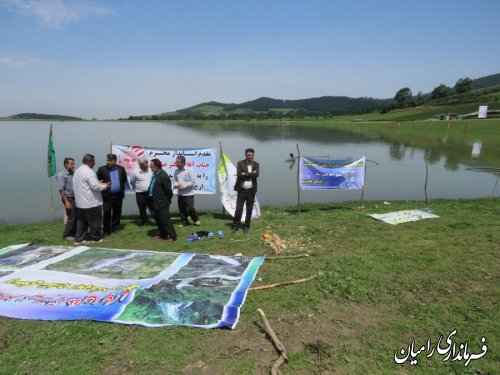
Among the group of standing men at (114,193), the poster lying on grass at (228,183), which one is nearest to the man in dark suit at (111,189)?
the group of standing men at (114,193)

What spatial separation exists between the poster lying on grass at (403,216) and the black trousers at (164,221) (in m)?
6.49

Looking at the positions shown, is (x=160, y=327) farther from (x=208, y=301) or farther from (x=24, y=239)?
(x=24, y=239)

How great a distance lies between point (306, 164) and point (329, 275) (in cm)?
607

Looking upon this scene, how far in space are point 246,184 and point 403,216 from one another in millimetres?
5416

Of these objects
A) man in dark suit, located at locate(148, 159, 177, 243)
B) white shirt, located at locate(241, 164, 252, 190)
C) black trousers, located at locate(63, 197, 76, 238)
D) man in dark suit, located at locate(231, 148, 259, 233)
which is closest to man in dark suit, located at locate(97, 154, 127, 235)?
black trousers, located at locate(63, 197, 76, 238)

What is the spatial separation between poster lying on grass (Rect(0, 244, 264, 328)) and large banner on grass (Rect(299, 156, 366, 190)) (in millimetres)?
5566

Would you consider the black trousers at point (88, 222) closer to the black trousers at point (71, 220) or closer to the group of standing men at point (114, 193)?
the group of standing men at point (114, 193)

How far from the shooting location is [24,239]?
29.5 feet

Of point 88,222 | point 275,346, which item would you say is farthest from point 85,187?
point 275,346

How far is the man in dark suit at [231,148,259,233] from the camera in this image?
30.5 ft

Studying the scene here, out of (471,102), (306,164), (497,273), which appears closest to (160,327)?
(497,273)

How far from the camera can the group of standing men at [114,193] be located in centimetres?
816

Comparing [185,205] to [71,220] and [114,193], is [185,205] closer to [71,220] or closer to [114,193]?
[114,193]

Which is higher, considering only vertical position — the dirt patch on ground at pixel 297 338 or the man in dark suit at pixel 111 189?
the man in dark suit at pixel 111 189
